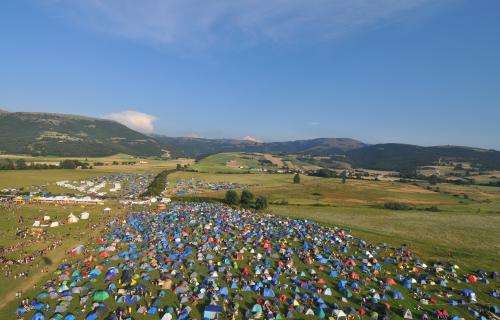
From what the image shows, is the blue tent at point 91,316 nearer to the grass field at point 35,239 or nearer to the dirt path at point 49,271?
the grass field at point 35,239

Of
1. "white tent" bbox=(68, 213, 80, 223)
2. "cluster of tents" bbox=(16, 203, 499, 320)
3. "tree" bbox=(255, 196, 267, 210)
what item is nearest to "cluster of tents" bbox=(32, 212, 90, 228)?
"white tent" bbox=(68, 213, 80, 223)

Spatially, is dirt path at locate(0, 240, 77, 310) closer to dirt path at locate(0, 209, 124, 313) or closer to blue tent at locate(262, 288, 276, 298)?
dirt path at locate(0, 209, 124, 313)

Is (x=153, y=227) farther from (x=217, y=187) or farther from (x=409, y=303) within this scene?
(x=217, y=187)

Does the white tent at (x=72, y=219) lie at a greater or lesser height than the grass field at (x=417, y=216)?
greater

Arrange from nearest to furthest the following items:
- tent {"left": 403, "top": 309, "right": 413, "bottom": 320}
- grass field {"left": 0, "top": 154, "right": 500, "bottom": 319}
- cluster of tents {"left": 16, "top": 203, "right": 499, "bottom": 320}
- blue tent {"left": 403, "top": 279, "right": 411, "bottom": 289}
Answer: tent {"left": 403, "top": 309, "right": 413, "bottom": 320} → cluster of tents {"left": 16, "top": 203, "right": 499, "bottom": 320} → blue tent {"left": 403, "top": 279, "right": 411, "bottom": 289} → grass field {"left": 0, "top": 154, "right": 500, "bottom": 319}

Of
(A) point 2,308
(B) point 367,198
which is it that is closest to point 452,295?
(A) point 2,308

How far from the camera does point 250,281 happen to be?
29.8 metres

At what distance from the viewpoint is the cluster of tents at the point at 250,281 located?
2514 centimetres

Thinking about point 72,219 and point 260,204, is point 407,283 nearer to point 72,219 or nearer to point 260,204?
point 260,204

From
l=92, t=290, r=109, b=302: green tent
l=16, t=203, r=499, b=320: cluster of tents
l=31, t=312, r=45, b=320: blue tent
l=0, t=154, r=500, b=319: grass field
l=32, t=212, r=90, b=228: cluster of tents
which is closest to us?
l=31, t=312, r=45, b=320: blue tent

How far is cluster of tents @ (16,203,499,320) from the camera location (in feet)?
82.5

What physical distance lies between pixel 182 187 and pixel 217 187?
41.2 ft

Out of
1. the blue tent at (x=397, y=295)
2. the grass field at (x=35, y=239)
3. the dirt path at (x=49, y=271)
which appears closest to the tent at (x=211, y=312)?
the grass field at (x=35, y=239)

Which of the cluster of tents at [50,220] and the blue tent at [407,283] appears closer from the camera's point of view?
the blue tent at [407,283]
